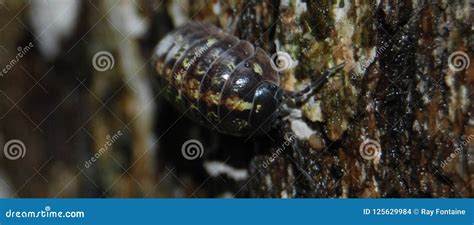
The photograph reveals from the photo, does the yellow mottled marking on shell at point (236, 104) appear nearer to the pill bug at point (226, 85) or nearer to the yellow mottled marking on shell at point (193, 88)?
the pill bug at point (226, 85)

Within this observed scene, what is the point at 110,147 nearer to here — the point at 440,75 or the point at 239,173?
the point at 239,173

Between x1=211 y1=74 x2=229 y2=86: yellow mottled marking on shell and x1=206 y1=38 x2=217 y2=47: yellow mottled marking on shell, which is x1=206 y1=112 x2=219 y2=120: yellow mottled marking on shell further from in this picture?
x1=206 y1=38 x2=217 y2=47: yellow mottled marking on shell

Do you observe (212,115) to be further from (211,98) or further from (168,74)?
(168,74)

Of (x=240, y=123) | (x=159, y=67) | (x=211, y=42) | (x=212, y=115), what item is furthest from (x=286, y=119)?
(x=159, y=67)

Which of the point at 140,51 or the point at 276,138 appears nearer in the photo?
the point at 276,138

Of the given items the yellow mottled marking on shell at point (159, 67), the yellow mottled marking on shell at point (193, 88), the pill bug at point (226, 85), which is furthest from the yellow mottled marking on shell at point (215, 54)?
the yellow mottled marking on shell at point (159, 67)

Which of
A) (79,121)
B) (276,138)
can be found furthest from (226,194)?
(79,121)

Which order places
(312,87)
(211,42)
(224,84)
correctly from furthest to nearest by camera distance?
(211,42)
(224,84)
(312,87)
